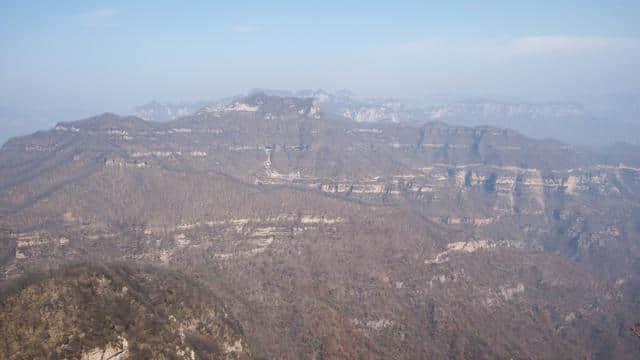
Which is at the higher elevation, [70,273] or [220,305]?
[70,273]

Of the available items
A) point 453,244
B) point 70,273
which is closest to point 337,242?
point 453,244

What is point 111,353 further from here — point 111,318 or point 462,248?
point 462,248

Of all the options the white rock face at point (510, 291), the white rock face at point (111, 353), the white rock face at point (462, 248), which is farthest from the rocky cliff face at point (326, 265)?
the white rock face at point (111, 353)

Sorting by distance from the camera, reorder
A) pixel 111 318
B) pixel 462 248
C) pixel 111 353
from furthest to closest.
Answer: pixel 462 248 < pixel 111 318 < pixel 111 353

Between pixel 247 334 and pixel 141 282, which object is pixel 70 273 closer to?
pixel 141 282

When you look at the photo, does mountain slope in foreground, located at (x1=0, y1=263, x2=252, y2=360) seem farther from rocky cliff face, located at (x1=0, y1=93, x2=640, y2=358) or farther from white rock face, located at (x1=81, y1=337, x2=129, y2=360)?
rocky cliff face, located at (x1=0, y1=93, x2=640, y2=358)

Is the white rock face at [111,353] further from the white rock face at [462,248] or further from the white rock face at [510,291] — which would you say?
the white rock face at [510,291]

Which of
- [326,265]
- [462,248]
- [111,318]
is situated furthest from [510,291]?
[111,318]

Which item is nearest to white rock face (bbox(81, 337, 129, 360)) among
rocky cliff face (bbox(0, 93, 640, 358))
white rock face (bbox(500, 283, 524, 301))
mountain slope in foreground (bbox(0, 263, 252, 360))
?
mountain slope in foreground (bbox(0, 263, 252, 360))

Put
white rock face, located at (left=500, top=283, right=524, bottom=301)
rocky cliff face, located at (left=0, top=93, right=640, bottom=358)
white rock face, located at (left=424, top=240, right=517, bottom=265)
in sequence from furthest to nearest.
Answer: white rock face, located at (left=424, top=240, right=517, bottom=265), white rock face, located at (left=500, top=283, right=524, bottom=301), rocky cliff face, located at (left=0, top=93, right=640, bottom=358)

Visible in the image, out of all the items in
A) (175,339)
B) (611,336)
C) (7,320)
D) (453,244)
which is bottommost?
(611,336)

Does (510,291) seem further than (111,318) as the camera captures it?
Yes
